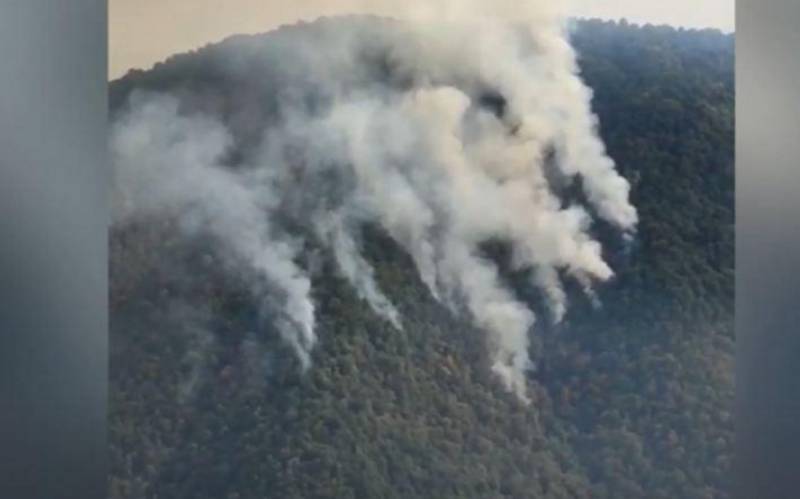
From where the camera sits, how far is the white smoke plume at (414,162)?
11.5 feet

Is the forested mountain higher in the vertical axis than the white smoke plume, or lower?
lower

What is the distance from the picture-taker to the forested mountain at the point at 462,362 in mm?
3471

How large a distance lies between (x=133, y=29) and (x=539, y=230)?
1.43 m

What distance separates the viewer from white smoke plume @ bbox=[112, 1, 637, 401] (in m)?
3.51

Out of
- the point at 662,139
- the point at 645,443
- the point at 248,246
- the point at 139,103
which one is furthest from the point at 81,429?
the point at 662,139

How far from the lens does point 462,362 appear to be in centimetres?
356

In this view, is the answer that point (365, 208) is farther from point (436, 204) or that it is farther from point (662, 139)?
point (662, 139)

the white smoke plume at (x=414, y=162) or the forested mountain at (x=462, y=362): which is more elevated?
the white smoke plume at (x=414, y=162)

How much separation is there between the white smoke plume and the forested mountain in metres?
0.05

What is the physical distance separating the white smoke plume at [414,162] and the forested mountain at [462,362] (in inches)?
2.0

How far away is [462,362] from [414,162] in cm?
66

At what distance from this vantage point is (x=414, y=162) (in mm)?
3566

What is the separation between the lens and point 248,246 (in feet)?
11.5

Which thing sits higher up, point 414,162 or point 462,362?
point 414,162
